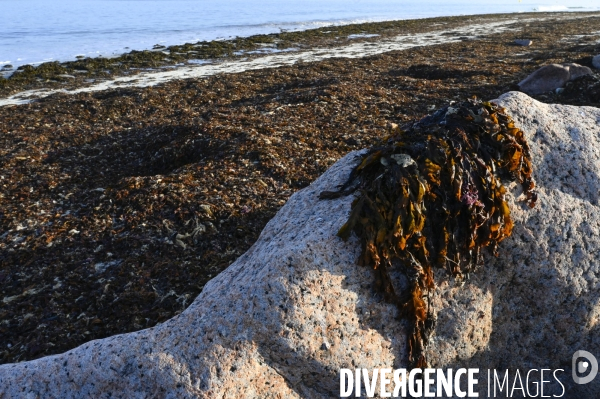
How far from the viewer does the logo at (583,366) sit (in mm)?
3855

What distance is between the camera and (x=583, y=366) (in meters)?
3.86

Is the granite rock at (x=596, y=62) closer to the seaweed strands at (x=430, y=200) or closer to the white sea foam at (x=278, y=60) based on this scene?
the white sea foam at (x=278, y=60)

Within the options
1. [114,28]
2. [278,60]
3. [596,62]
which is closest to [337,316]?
[596,62]

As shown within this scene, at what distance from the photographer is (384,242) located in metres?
3.31

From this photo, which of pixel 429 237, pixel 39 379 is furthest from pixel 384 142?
pixel 39 379

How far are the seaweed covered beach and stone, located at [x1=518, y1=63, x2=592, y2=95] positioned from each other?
A: 39 cm

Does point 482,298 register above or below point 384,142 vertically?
below

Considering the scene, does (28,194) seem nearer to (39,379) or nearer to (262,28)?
(39,379)

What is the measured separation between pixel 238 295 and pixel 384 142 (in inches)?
69.5

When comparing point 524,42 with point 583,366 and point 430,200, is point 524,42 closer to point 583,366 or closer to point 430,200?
point 583,366

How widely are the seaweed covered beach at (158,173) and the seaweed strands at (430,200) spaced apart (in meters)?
2.46

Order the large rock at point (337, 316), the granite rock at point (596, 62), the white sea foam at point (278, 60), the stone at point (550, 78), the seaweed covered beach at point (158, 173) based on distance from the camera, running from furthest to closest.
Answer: the white sea foam at point (278, 60) → the granite rock at point (596, 62) → the stone at point (550, 78) → the seaweed covered beach at point (158, 173) → the large rock at point (337, 316)

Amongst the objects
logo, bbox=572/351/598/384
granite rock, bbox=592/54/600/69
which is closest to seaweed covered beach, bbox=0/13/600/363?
granite rock, bbox=592/54/600/69

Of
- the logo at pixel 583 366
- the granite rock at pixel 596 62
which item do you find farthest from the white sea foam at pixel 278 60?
the logo at pixel 583 366
